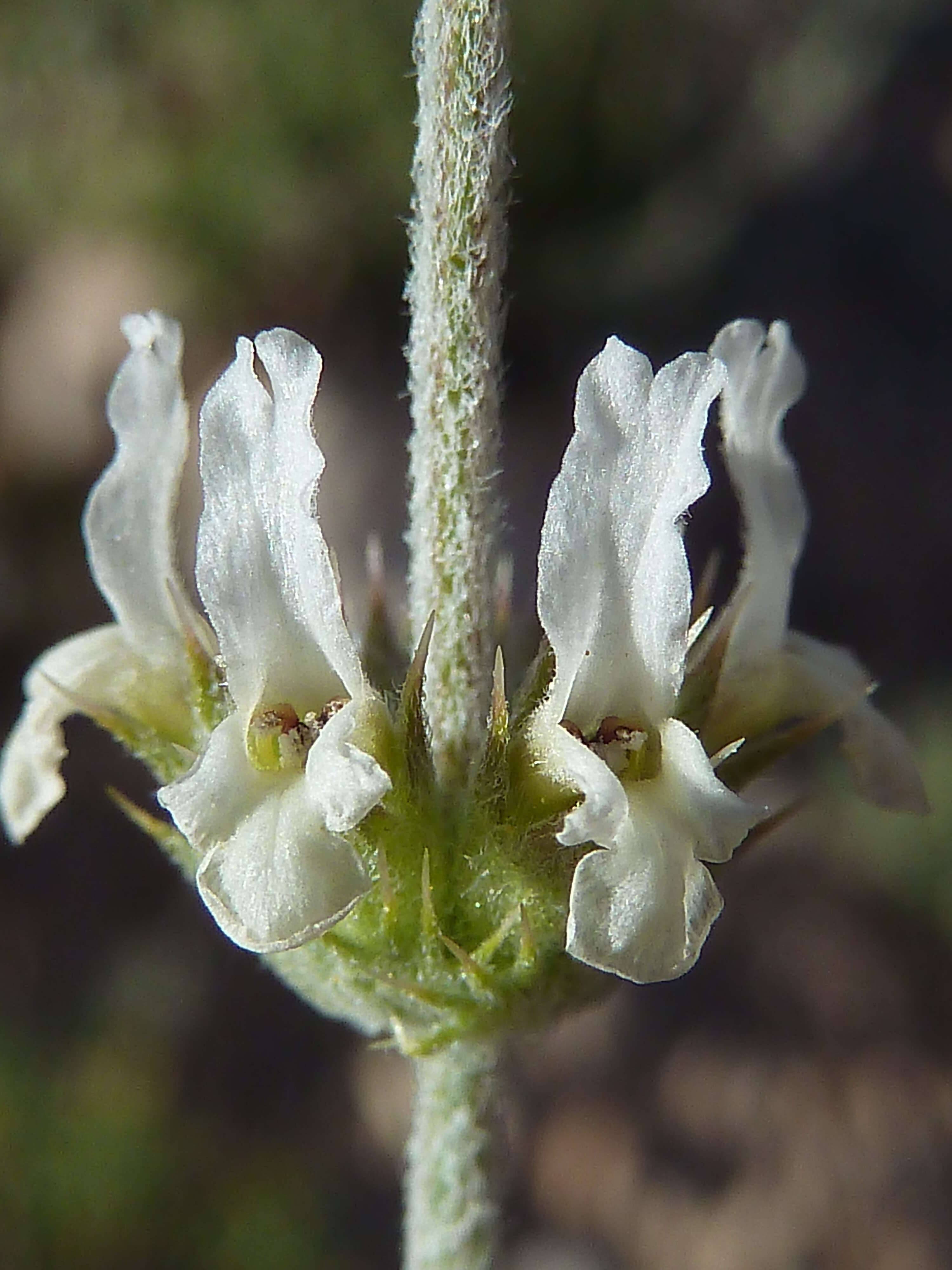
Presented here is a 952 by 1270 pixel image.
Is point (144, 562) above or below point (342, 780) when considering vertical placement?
above

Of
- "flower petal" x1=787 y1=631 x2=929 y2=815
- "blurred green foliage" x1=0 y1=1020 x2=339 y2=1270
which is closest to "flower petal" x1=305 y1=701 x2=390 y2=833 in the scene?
"flower petal" x1=787 y1=631 x2=929 y2=815

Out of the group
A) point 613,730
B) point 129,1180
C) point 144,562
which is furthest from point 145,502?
point 129,1180

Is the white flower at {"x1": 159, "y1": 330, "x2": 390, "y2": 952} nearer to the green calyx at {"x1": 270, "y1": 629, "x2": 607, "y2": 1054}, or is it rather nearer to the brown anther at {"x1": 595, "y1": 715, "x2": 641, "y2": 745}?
the green calyx at {"x1": 270, "y1": 629, "x2": 607, "y2": 1054}

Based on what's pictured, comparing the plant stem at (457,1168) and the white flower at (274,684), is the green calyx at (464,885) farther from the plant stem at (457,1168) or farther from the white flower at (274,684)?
the plant stem at (457,1168)

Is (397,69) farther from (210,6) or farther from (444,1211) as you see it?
(444,1211)

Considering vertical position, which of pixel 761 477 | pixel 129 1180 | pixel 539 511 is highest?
pixel 761 477

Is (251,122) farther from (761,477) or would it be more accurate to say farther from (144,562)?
(761,477)
